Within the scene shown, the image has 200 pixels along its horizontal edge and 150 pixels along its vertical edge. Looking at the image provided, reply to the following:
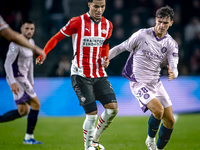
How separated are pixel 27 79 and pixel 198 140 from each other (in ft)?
11.5

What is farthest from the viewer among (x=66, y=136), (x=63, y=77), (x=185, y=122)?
(x=63, y=77)

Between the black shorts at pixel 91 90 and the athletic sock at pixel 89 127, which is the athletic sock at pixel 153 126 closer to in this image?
the black shorts at pixel 91 90

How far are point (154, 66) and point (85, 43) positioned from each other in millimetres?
1189

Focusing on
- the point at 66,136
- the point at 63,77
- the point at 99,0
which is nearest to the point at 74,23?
the point at 99,0

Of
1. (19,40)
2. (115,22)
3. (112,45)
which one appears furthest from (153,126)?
(115,22)

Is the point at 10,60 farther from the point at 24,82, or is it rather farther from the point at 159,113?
the point at 159,113

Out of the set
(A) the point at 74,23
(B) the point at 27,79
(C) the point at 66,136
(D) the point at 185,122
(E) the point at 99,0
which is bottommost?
(D) the point at 185,122

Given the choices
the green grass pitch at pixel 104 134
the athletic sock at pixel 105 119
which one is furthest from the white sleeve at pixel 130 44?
the green grass pitch at pixel 104 134

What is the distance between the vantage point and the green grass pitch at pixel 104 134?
5426 millimetres

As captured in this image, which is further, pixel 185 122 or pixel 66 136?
pixel 185 122

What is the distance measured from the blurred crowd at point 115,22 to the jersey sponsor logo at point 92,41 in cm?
541

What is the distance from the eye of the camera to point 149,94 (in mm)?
4746

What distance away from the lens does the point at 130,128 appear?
7.55 m

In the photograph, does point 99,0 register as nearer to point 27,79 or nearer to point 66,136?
point 27,79
